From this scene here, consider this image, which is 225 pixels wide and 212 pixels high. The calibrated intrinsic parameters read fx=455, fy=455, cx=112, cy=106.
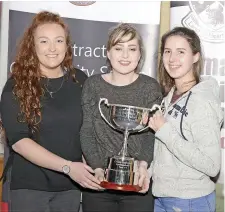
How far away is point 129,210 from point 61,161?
0.38m

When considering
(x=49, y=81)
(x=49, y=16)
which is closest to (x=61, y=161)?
(x=49, y=81)

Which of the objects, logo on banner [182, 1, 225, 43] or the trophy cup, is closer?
the trophy cup

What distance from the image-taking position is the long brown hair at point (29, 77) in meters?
1.92

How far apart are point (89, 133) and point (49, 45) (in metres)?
0.42

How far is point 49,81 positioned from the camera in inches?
79.0

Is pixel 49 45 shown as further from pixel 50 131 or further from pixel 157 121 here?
pixel 157 121

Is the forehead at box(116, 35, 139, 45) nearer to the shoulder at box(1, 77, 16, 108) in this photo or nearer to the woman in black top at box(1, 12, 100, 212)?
the woman in black top at box(1, 12, 100, 212)

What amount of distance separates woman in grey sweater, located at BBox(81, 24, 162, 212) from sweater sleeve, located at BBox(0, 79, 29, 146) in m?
0.27

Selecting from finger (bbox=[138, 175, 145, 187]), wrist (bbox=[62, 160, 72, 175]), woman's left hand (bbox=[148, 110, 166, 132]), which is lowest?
finger (bbox=[138, 175, 145, 187])

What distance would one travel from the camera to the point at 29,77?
1.96 meters

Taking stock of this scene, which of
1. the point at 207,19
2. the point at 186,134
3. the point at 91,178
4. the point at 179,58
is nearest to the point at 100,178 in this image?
the point at 91,178

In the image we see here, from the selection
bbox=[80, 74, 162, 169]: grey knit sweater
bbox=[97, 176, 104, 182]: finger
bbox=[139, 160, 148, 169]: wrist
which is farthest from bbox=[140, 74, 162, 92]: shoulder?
bbox=[97, 176, 104, 182]: finger

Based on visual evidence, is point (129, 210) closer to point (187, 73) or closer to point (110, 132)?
point (110, 132)

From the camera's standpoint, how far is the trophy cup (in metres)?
1.90
